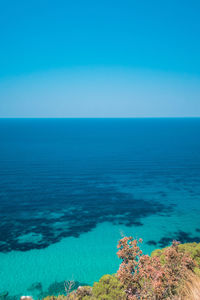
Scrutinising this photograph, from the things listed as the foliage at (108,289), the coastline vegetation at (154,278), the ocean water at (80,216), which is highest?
the coastline vegetation at (154,278)

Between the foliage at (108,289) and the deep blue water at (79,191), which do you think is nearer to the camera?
the foliage at (108,289)

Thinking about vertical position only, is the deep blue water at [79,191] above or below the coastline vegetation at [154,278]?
below

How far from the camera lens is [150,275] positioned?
1334 cm

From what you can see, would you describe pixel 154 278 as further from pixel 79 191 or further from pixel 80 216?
pixel 79 191

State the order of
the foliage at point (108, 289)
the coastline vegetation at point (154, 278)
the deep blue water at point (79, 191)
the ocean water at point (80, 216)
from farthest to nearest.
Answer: the deep blue water at point (79, 191)
the ocean water at point (80, 216)
the foliage at point (108, 289)
the coastline vegetation at point (154, 278)

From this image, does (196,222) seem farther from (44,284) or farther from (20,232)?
(20,232)

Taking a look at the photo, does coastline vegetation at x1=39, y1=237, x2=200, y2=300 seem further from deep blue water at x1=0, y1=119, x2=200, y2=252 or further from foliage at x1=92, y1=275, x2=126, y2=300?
deep blue water at x1=0, y1=119, x2=200, y2=252

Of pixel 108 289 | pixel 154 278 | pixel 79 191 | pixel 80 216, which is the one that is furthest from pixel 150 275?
pixel 79 191

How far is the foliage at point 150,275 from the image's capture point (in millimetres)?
12844

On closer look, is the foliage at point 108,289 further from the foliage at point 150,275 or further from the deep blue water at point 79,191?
the deep blue water at point 79,191

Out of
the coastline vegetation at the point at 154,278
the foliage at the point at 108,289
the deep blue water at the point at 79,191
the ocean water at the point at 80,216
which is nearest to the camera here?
the coastline vegetation at the point at 154,278

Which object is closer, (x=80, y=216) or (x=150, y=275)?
(x=150, y=275)

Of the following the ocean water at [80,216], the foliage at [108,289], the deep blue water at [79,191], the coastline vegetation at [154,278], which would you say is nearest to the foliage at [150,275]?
the coastline vegetation at [154,278]

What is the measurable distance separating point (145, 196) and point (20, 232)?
28134 mm
